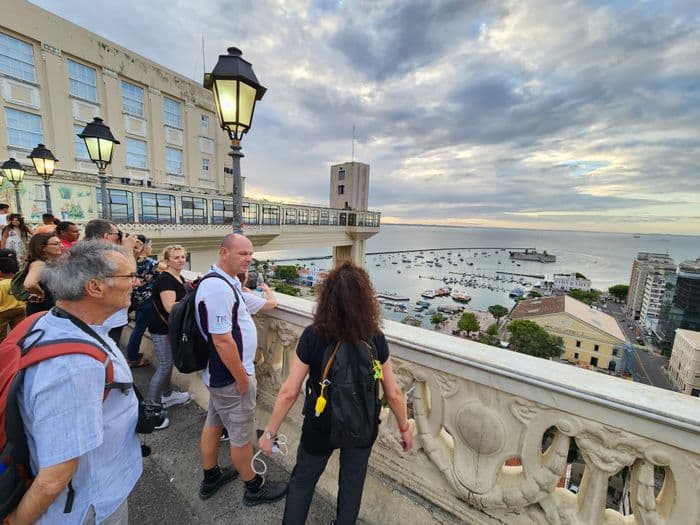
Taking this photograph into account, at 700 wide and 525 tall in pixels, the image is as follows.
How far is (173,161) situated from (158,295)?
2330cm

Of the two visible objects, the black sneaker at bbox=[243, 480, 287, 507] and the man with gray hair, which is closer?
the man with gray hair

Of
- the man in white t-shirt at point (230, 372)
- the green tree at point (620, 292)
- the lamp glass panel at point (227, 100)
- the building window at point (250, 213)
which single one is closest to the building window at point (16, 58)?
the building window at point (250, 213)

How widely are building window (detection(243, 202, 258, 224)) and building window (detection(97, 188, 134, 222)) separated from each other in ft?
17.6

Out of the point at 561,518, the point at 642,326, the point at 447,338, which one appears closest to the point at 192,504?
the point at 447,338

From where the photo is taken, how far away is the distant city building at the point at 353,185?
31844mm

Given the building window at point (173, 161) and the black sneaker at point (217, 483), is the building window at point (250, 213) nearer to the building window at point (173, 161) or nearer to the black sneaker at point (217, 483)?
the building window at point (173, 161)

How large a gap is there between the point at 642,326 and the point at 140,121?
64246 mm

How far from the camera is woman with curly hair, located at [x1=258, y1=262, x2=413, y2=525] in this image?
1.34 m

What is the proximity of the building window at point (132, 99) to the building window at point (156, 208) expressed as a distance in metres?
8.97

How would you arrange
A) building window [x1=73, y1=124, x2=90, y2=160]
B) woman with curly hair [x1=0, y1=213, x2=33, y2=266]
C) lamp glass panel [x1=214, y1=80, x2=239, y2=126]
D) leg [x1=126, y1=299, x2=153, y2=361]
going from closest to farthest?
lamp glass panel [x1=214, y1=80, x2=239, y2=126]
leg [x1=126, y1=299, x2=153, y2=361]
woman with curly hair [x1=0, y1=213, x2=33, y2=266]
building window [x1=73, y1=124, x2=90, y2=160]

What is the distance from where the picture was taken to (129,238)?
124 inches

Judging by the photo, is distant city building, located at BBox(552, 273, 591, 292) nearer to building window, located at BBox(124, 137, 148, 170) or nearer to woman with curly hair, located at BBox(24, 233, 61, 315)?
building window, located at BBox(124, 137, 148, 170)

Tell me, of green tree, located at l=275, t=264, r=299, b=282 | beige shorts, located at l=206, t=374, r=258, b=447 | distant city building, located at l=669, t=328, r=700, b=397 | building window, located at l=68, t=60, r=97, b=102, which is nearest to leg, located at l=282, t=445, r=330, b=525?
beige shorts, located at l=206, t=374, r=258, b=447

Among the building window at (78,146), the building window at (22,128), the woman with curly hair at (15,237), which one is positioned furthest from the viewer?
the building window at (78,146)
